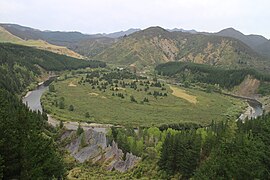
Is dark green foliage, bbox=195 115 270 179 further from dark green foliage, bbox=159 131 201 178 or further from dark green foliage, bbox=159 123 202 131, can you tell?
dark green foliage, bbox=159 123 202 131

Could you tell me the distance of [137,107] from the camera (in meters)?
157

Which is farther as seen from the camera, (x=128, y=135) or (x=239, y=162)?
(x=128, y=135)

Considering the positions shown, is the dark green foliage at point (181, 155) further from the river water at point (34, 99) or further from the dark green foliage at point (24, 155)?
the river water at point (34, 99)

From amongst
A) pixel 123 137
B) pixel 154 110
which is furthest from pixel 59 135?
pixel 154 110

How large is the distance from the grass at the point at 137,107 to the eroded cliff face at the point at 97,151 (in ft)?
129

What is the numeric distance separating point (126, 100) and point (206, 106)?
126ft

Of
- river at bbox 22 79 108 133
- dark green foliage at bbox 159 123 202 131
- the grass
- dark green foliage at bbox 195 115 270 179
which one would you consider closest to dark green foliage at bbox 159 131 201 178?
dark green foliage at bbox 195 115 270 179

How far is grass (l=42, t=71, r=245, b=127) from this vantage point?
443 feet

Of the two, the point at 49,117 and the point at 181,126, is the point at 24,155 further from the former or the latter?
the point at 49,117

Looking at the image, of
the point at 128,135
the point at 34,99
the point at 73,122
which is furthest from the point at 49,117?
the point at 128,135

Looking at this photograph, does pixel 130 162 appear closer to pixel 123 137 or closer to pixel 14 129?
pixel 123 137

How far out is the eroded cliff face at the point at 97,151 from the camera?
7444 centimetres

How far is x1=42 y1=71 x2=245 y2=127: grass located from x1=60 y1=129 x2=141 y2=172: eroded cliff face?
39330 millimetres

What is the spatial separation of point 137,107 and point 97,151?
76.2 meters
